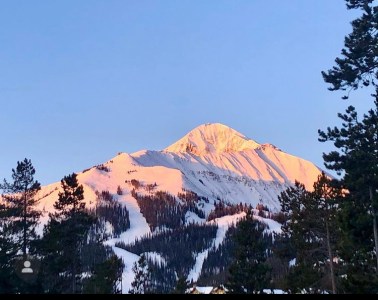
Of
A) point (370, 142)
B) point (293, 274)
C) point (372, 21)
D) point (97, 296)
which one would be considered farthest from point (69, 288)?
point (97, 296)

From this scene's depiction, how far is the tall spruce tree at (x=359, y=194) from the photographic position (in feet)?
85.6

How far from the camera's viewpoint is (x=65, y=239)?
137ft

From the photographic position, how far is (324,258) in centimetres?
4250

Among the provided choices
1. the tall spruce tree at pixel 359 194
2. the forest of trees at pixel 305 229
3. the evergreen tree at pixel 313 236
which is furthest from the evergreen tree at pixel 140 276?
the tall spruce tree at pixel 359 194

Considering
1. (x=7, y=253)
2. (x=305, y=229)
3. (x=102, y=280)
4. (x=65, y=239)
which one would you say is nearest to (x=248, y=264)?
(x=305, y=229)

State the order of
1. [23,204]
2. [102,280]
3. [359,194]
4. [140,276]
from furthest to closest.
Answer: [140,276], [102,280], [23,204], [359,194]

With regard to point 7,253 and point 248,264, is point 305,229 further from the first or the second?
point 7,253

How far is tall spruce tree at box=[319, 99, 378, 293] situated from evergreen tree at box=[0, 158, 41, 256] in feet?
69.7

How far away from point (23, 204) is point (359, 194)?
23590mm

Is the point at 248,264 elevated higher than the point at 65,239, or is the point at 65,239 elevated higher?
the point at 65,239

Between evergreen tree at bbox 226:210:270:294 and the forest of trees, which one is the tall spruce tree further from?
evergreen tree at bbox 226:210:270:294

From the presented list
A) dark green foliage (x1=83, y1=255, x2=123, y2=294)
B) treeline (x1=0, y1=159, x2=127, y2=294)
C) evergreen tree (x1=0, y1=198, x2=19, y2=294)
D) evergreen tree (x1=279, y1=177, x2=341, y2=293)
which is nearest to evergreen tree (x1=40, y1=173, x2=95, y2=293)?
treeline (x1=0, y1=159, x2=127, y2=294)

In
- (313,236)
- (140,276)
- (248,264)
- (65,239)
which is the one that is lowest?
(248,264)

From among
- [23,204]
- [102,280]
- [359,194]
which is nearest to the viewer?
[359,194]
